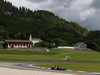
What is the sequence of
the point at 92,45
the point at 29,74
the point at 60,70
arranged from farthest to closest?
the point at 92,45
the point at 60,70
the point at 29,74

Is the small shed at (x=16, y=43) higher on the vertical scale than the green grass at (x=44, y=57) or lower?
higher

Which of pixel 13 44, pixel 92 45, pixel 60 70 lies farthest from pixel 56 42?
pixel 60 70

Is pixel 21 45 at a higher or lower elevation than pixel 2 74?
higher

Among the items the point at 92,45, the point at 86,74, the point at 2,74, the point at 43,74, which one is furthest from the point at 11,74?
the point at 92,45

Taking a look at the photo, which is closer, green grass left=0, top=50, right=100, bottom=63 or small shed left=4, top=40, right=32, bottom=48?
green grass left=0, top=50, right=100, bottom=63

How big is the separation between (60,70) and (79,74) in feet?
20.4

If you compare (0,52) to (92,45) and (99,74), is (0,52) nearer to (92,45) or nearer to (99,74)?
(99,74)

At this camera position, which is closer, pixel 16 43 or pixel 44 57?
pixel 44 57

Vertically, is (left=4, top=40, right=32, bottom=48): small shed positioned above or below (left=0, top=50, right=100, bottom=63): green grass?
above

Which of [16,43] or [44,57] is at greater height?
[16,43]

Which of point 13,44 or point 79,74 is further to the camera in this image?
point 13,44

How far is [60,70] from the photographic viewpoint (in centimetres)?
4269

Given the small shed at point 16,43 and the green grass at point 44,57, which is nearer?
the green grass at point 44,57

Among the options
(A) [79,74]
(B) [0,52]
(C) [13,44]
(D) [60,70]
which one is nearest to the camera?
(A) [79,74]
